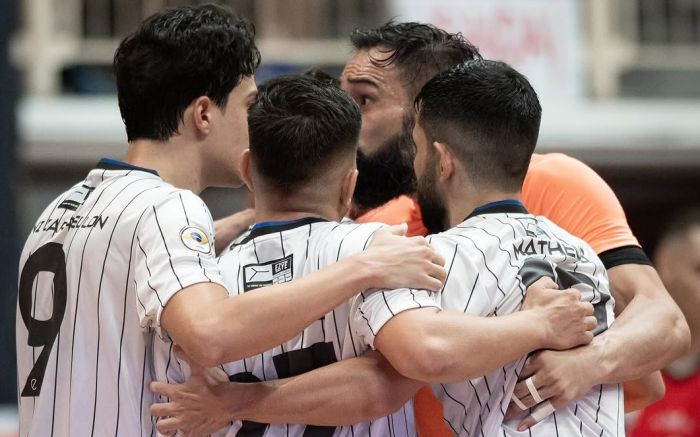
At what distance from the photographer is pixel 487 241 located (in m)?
2.89

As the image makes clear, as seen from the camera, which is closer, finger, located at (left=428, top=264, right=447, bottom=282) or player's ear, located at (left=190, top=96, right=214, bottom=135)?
finger, located at (left=428, top=264, right=447, bottom=282)

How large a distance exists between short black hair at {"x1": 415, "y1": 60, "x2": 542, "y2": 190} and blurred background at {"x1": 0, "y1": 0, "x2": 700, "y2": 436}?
561cm

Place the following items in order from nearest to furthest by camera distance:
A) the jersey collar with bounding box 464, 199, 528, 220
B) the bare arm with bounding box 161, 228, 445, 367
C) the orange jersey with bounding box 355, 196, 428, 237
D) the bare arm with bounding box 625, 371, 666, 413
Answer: the bare arm with bounding box 161, 228, 445, 367, the jersey collar with bounding box 464, 199, 528, 220, the bare arm with bounding box 625, 371, 666, 413, the orange jersey with bounding box 355, 196, 428, 237

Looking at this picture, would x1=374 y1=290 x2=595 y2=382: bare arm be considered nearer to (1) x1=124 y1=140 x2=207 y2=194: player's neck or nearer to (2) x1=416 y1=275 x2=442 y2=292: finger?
(2) x1=416 y1=275 x2=442 y2=292: finger

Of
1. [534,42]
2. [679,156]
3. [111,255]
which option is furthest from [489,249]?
[679,156]

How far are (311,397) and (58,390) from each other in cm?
69

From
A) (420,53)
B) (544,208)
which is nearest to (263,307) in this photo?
(544,208)

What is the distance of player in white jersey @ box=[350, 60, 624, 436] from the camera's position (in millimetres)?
2857

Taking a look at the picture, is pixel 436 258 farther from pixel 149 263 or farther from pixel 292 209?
pixel 149 263

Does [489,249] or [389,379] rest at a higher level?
[489,249]

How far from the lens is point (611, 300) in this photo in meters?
3.11

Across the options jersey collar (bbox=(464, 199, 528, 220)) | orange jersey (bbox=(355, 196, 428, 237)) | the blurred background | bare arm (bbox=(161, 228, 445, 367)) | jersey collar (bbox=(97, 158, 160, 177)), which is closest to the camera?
bare arm (bbox=(161, 228, 445, 367))

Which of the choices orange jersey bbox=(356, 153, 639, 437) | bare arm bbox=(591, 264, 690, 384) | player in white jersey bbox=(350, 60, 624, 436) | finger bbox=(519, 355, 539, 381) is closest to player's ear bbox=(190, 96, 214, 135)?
player in white jersey bbox=(350, 60, 624, 436)

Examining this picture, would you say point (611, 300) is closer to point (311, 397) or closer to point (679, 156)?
point (311, 397)
